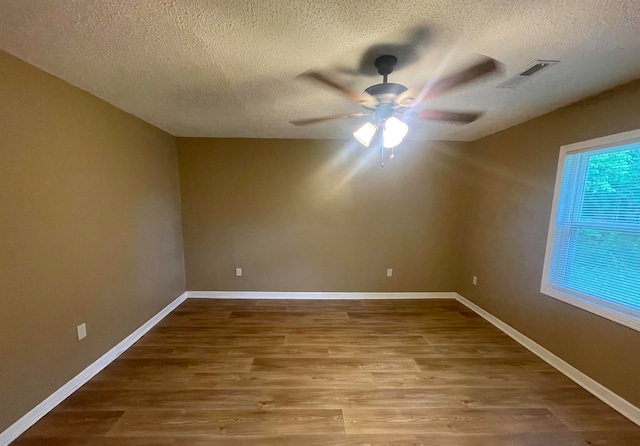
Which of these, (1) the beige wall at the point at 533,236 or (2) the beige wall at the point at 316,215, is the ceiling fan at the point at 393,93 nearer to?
(1) the beige wall at the point at 533,236

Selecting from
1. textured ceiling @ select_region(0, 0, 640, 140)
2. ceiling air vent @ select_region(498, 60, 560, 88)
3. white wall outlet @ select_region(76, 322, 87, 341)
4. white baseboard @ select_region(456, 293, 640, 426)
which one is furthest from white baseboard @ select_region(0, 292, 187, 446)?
white baseboard @ select_region(456, 293, 640, 426)

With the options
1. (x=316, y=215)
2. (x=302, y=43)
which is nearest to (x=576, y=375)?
(x=316, y=215)

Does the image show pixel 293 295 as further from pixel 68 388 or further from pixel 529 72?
pixel 529 72

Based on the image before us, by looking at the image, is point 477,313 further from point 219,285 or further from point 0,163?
point 0,163

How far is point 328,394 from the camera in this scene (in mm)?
2121

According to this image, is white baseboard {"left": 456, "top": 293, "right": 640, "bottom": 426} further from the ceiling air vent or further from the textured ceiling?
the ceiling air vent

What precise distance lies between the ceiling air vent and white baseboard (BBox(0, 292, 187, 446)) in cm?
384

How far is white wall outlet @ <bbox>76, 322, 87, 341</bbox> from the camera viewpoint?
218 cm

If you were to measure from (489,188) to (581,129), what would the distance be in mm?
1237

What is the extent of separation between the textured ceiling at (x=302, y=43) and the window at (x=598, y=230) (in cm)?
50

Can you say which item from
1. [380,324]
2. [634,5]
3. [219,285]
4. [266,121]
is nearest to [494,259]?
[380,324]

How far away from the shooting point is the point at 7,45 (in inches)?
60.1

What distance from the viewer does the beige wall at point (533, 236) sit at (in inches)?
79.1

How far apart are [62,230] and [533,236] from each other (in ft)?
13.3
